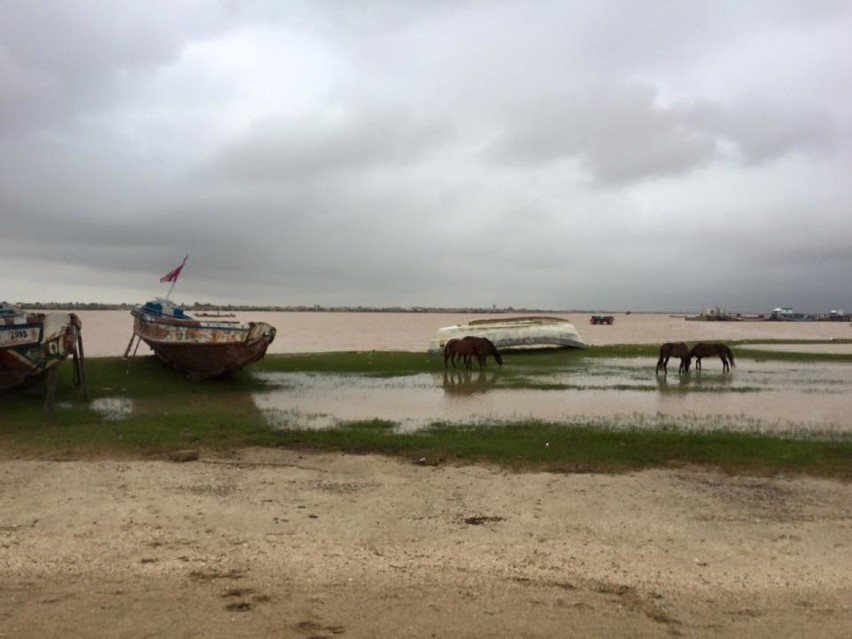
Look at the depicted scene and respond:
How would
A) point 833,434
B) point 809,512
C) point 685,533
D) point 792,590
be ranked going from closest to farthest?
point 792,590 < point 685,533 < point 809,512 < point 833,434

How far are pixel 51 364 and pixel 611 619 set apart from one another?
1342cm

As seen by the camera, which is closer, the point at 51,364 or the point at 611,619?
the point at 611,619

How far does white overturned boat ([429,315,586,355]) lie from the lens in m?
35.0

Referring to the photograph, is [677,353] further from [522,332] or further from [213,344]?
[213,344]

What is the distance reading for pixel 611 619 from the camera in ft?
14.4

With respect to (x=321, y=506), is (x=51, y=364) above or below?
above

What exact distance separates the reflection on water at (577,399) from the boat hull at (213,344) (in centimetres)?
140

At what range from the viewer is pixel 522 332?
117 feet

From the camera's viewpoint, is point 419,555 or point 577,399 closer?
point 419,555

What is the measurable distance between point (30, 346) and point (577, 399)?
12418 mm

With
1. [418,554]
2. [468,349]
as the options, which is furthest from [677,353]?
[418,554]

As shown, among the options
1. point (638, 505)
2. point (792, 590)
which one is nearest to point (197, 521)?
point (638, 505)

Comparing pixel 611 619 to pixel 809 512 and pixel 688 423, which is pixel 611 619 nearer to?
pixel 809 512

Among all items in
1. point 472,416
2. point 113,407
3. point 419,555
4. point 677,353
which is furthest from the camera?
point 677,353
